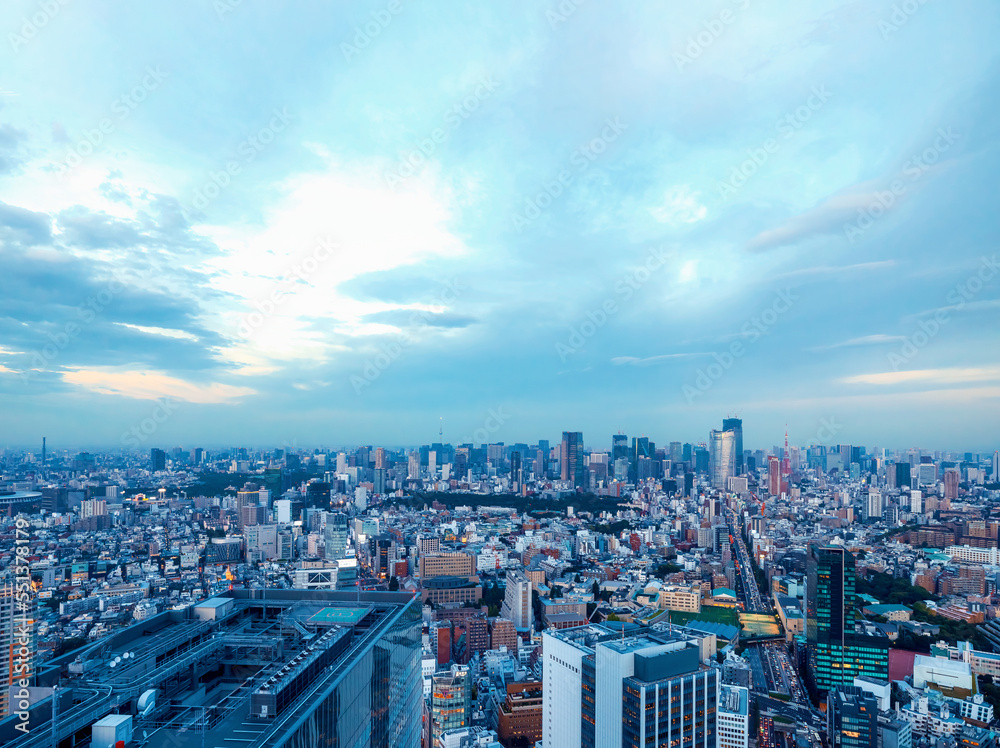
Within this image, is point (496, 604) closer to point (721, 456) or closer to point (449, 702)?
point (449, 702)

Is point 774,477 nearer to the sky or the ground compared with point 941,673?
nearer to the sky

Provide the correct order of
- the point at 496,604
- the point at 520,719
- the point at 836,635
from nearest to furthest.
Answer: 1. the point at 520,719
2. the point at 836,635
3. the point at 496,604

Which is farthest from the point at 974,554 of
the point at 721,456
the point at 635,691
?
the point at 721,456

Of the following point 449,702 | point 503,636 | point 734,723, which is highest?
point 734,723

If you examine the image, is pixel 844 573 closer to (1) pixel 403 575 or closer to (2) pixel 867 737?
(2) pixel 867 737

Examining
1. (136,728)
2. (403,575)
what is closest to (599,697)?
(136,728)

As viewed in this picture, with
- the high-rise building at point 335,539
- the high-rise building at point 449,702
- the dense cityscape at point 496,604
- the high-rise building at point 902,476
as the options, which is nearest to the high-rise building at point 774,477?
the dense cityscape at point 496,604
